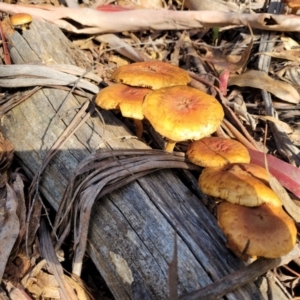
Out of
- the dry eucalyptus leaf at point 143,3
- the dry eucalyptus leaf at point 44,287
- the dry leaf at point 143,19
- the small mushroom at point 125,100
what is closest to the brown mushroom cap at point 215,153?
the small mushroom at point 125,100

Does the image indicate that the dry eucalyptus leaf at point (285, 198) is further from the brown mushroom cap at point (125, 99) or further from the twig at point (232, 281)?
the brown mushroom cap at point (125, 99)

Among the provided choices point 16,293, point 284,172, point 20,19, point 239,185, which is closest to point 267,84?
point 284,172

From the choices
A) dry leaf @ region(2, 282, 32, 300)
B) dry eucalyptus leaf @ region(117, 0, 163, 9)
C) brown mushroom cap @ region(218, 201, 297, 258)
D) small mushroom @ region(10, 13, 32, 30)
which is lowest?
dry leaf @ region(2, 282, 32, 300)

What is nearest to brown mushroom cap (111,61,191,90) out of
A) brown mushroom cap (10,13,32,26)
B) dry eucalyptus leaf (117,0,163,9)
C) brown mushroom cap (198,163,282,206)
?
brown mushroom cap (198,163,282,206)

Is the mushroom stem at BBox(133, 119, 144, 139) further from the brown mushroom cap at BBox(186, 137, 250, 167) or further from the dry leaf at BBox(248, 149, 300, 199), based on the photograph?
the dry leaf at BBox(248, 149, 300, 199)

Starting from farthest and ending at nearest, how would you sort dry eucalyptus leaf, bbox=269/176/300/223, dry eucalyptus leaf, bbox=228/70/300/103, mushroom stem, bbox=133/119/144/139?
dry eucalyptus leaf, bbox=228/70/300/103, mushroom stem, bbox=133/119/144/139, dry eucalyptus leaf, bbox=269/176/300/223

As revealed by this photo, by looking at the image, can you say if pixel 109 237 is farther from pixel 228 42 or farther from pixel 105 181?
pixel 228 42

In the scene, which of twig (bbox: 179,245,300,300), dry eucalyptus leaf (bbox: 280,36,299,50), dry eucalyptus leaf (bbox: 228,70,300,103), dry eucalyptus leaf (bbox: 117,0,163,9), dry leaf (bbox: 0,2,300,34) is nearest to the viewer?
twig (bbox: 179,245,300,300)
